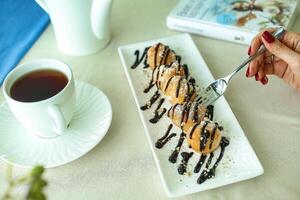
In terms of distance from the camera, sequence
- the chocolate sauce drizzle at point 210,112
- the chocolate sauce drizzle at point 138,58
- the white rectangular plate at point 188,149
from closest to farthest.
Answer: the white rectangular plate at point 188,149, the chocolate sauce drizzle at point 210,112, the chocolate sauce drizzle at point 138,58

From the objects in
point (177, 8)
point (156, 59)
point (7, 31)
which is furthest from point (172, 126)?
point (7, 31)

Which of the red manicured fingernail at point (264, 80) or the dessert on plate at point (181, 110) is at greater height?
the dessert on plate at point (181, 110)

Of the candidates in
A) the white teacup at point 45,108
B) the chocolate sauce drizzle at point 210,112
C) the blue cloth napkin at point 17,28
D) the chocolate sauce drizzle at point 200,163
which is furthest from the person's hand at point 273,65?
the blue cloth napkin at point 17,28

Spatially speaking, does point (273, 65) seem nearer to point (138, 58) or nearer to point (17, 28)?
point (138, 58)

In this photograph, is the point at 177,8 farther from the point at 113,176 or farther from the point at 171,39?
the point at 113,176

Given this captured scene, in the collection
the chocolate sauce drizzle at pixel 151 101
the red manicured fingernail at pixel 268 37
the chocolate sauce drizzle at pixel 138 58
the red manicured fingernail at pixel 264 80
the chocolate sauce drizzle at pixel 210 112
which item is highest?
the red manicured fingernail at pixel 268 37

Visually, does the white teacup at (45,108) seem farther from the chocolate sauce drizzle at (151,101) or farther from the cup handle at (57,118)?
the chocolate sauce drizzle at (151,101)
